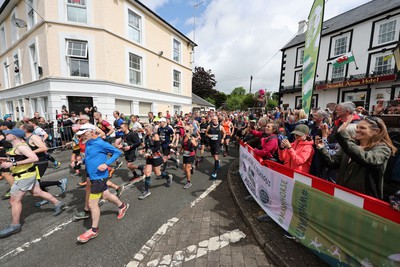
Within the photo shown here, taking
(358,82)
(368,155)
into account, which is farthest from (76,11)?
(358,82)

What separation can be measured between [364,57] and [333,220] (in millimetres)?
22535

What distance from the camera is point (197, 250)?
2.55 meters

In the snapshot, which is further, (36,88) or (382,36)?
(382,36)

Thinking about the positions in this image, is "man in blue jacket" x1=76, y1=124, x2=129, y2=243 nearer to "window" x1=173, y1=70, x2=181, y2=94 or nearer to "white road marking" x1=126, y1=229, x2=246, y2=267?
"white road marking" x1=126, y1=229, x2=246, y2=267

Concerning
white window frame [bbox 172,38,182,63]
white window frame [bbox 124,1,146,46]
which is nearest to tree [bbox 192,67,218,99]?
white window frame [bbox 172,38,182,63]

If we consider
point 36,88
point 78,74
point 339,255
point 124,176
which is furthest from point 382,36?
point 36,88

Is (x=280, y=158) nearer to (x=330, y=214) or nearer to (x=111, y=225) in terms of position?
(x=330, y=214)

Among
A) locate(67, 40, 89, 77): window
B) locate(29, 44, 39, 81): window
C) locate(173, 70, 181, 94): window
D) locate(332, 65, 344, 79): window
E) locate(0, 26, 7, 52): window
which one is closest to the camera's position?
locate(67, 40, 89, 77): window

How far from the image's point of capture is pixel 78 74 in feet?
33.9

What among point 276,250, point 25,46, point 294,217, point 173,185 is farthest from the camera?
point 25,46

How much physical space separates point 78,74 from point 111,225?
1044 centimetres

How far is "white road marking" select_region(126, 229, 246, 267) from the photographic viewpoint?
2.35 metres

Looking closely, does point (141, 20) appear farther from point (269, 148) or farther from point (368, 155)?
point (368, 155)

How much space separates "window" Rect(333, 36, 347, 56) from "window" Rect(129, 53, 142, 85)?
2091 centimetres
